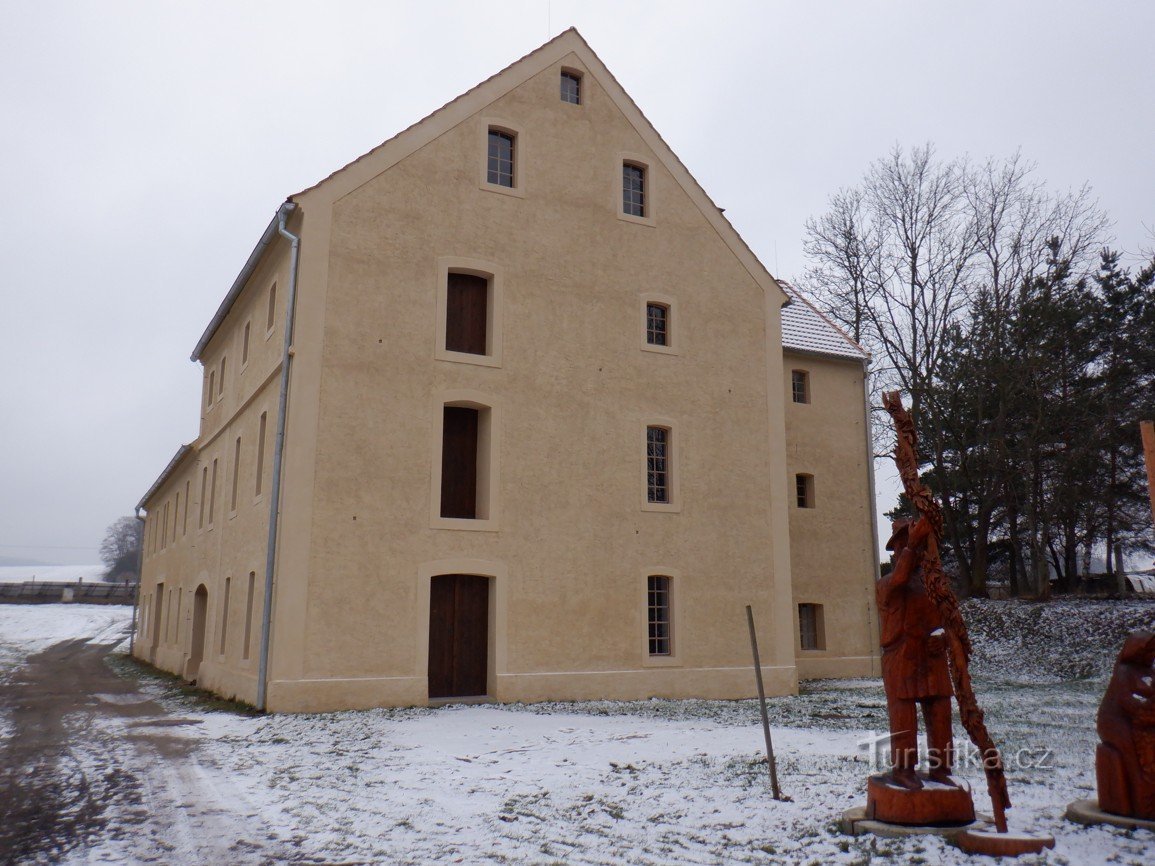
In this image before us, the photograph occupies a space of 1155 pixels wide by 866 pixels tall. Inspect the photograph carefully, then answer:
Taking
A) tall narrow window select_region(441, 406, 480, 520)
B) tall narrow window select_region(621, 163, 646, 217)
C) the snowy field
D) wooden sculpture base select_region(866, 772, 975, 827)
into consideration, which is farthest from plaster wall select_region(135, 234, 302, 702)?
wooden sculpture base select_region(866, 772, 975, 827)

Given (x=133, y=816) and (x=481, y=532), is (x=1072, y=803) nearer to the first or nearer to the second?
(x=133, y=816)

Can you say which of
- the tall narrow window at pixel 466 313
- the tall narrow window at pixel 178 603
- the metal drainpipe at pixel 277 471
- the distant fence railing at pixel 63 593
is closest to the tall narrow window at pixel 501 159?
the tall narrow window at pixel 466 313

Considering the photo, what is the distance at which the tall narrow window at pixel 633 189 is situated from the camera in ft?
68.8

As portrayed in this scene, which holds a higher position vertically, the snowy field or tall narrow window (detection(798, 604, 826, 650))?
tall narrow window (detection(798, 604, 826, 650))

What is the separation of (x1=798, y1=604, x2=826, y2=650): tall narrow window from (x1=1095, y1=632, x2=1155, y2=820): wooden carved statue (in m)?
17.7

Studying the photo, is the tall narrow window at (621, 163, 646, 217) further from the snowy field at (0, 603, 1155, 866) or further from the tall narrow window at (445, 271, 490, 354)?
the snowy field at (0, 603, 1155, 866)

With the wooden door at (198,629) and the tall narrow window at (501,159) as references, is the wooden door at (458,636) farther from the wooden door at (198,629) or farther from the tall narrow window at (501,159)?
the wooden door at (198,629)

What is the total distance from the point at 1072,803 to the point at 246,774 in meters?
8.22

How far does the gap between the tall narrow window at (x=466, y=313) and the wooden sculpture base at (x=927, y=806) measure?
1315 centimetres

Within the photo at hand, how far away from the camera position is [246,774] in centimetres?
1044

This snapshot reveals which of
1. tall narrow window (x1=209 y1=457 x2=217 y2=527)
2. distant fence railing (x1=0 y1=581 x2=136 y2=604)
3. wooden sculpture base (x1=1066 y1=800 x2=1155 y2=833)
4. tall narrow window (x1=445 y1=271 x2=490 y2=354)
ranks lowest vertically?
wooden sculpture base (x1=1066 y1=800 x2=1155 y2=833)

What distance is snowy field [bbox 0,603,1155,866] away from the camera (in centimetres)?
707

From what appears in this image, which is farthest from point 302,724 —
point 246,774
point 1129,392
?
point 1129,392

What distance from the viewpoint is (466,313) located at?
18.7 m
